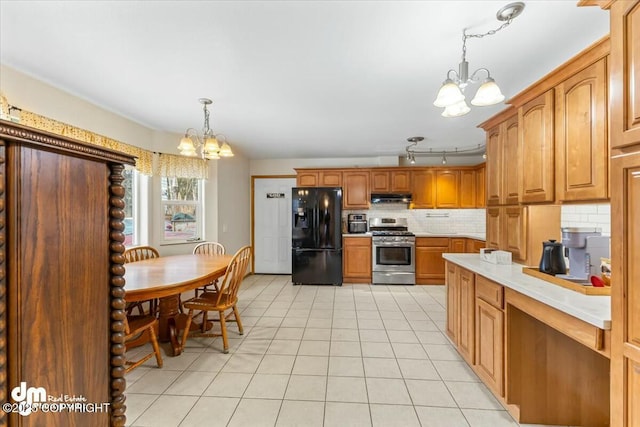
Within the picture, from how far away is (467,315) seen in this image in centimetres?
225

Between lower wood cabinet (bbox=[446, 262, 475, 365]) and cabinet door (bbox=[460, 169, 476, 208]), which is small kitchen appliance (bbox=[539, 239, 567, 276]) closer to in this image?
lower wood cabinet (bbox=[446, 262, 475, 365])

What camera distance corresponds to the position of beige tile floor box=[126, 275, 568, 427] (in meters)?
1.75

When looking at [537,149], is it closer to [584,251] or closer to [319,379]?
[584,251]

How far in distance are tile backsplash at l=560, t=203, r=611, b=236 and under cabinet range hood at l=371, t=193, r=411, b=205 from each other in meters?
2.87

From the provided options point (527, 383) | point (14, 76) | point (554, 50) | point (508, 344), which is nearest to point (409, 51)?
point (554, 50)

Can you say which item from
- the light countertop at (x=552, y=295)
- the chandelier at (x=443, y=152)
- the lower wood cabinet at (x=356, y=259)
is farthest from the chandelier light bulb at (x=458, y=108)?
the lower wood cabinet at (x=356, y=259)

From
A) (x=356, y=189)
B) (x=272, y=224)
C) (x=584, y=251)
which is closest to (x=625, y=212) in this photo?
(x=584, y=251)

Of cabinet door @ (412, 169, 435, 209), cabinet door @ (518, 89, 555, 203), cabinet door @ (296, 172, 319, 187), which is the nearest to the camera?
cabinet door @ (518, 89, 555, 203)

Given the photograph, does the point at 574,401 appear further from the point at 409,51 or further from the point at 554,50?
the point at 409,51

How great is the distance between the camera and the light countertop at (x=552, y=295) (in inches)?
47.0

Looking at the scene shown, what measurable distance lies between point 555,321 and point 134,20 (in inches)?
110

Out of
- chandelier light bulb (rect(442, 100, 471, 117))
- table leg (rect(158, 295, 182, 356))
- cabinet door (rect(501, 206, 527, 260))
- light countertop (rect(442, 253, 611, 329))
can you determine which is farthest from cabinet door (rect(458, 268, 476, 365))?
table leg (rect(158, 295, 182, 356))

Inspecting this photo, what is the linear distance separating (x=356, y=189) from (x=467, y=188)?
196 cm

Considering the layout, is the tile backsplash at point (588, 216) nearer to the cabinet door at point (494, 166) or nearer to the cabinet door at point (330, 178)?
the cabinet door at point (494, 166)
